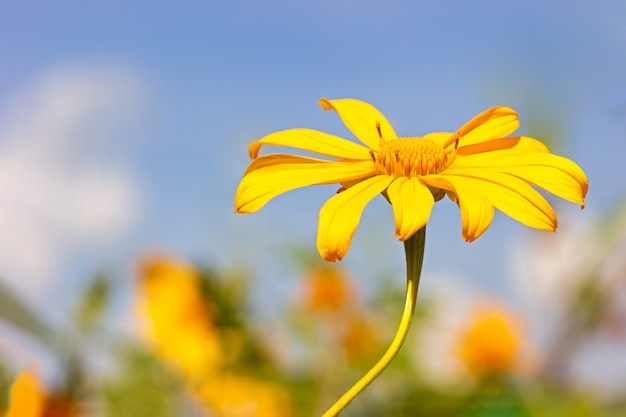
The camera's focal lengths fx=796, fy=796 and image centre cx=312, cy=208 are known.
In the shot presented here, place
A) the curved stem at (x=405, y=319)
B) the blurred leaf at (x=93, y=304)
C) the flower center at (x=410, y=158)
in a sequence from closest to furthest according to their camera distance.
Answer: the curved stem at (x=405, y=319)
the flower center at (x=410, y=158)
the blurred leaf at (x=93, y=304)

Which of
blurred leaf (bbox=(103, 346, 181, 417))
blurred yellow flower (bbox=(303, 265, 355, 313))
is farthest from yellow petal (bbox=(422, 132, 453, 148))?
blurred yellow flower (bbox=(303, 265, 355, 313))

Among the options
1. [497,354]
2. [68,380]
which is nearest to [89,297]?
[68,380]

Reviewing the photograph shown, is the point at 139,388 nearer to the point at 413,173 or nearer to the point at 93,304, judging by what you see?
the point at 93,304

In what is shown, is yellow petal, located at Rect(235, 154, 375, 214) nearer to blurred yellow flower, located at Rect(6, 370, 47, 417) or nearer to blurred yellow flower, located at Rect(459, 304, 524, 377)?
blurred yellow flower, located at Rect(6, 370, 47, 417)

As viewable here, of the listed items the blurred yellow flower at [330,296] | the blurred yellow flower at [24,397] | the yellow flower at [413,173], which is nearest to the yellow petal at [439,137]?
the yellow flower at [413,173]

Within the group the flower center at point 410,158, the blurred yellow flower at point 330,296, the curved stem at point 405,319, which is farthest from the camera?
the blurred yellow flower at point 330,296

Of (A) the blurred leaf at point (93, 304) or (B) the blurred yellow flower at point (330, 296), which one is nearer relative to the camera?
(A) the blurred leaf at point (93, 304)

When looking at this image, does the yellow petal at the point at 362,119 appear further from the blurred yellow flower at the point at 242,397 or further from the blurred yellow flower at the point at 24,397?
the blurred yellow flower at the point at 242,397

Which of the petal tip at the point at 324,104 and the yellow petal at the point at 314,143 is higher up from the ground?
the petal tip at the point at 324,104
